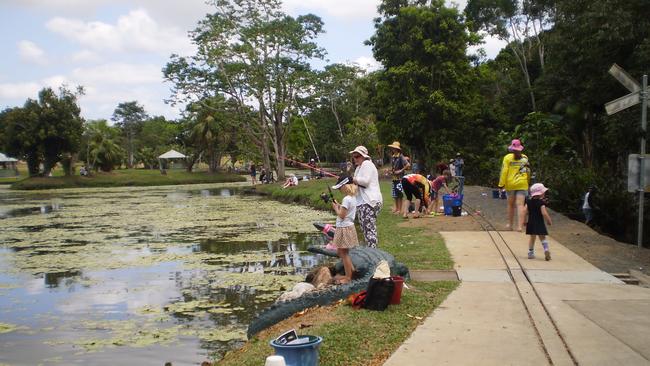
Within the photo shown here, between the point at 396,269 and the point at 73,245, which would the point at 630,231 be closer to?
the point at 396,269

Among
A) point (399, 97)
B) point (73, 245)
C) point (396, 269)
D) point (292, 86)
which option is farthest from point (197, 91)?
point (396, 269)

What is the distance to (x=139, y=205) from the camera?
2742 cm

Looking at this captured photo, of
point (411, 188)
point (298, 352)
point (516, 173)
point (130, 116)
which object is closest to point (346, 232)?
point (298, 352)

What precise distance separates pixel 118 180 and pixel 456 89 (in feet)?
104

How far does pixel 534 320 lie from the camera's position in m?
5.68

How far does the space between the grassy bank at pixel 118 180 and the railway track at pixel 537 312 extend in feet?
149

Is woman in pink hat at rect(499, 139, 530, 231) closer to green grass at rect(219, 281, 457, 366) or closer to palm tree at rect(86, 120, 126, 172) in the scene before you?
green grass at rect(219, 281, 457, 366)

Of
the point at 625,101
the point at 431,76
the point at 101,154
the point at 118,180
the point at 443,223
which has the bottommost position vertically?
the point at 443,223

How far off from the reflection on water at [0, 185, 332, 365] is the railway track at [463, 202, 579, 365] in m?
3.20

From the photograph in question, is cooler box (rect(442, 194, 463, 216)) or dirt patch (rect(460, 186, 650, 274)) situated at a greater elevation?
cooler box (rect(442, 194, 463, 216))

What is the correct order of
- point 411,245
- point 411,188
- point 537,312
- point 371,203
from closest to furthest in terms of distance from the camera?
point 537,312 < point 371,203 < point 411,245 < point 411,188

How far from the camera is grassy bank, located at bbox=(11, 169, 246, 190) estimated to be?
48.5m

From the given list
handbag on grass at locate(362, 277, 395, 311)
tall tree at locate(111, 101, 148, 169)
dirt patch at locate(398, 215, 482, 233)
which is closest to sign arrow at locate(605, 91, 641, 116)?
dirt patch at locate(398, 215, 482, 233)

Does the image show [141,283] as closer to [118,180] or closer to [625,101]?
[625,101]
